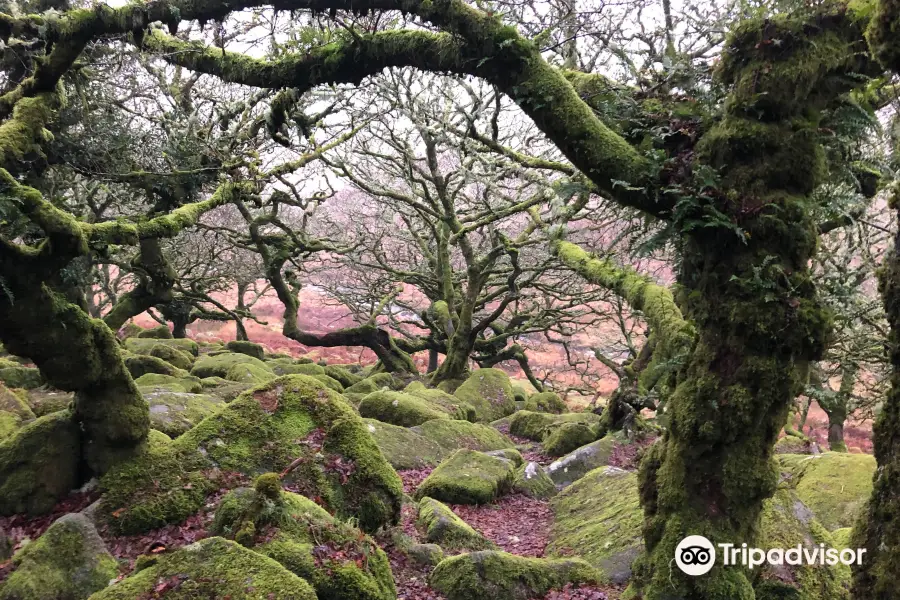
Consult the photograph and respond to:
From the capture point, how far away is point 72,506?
16.2 ft

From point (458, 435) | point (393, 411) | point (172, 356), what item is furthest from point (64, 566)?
point (172, 356)

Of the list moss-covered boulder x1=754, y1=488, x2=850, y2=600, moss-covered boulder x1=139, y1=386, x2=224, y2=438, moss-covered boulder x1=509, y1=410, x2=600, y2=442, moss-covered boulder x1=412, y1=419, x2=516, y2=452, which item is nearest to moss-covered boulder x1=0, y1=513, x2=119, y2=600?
moss-covered boulder x1=139, y1=386, x2=224, y2=438

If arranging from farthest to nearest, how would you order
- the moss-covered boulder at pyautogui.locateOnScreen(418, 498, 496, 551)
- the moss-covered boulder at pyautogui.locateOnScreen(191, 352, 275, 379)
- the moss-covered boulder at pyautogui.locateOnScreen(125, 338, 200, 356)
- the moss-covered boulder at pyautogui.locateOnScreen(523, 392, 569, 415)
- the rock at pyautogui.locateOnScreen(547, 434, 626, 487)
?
1. the moss-covered boulder at pyautogui.locateOnScreen(523, 392, 569, 415)
2. the moss-covered boulder at pyautogui.locateOnScreen(125, 338, 200, 356)
3. the moss-covered boulder at pyautogui.locateOnScreen(191, 352, 275, 379)
4. the rock at pyautogui.locateOnScreen(547, 434, 626, 487)
5. the moss-covered boulder at pyautogui.locateOnScreen(418, 498, 496, 551)

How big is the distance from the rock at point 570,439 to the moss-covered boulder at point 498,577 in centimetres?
538

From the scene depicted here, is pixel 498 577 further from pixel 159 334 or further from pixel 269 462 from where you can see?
pixel 159 334

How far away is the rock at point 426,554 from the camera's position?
5.11 metres

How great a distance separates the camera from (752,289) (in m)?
3.61

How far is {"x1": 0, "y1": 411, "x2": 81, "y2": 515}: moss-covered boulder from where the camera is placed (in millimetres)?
4879

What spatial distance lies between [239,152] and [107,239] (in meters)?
4.12

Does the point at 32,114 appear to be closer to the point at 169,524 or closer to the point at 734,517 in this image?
the point at 169,524

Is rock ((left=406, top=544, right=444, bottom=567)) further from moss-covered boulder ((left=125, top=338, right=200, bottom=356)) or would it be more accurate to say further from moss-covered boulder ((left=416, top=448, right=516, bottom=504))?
moss-covered boulder ((left=125, top=338, right=200, bottom=356))

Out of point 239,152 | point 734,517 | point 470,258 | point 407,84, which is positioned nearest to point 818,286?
point 734,517

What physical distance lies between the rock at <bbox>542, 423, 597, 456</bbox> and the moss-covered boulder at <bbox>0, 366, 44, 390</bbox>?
33.3 feet

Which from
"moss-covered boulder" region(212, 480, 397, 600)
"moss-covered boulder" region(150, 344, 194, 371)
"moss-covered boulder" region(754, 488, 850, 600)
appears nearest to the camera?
"moss-covered boulder" region(212, 480, 397, 600)
